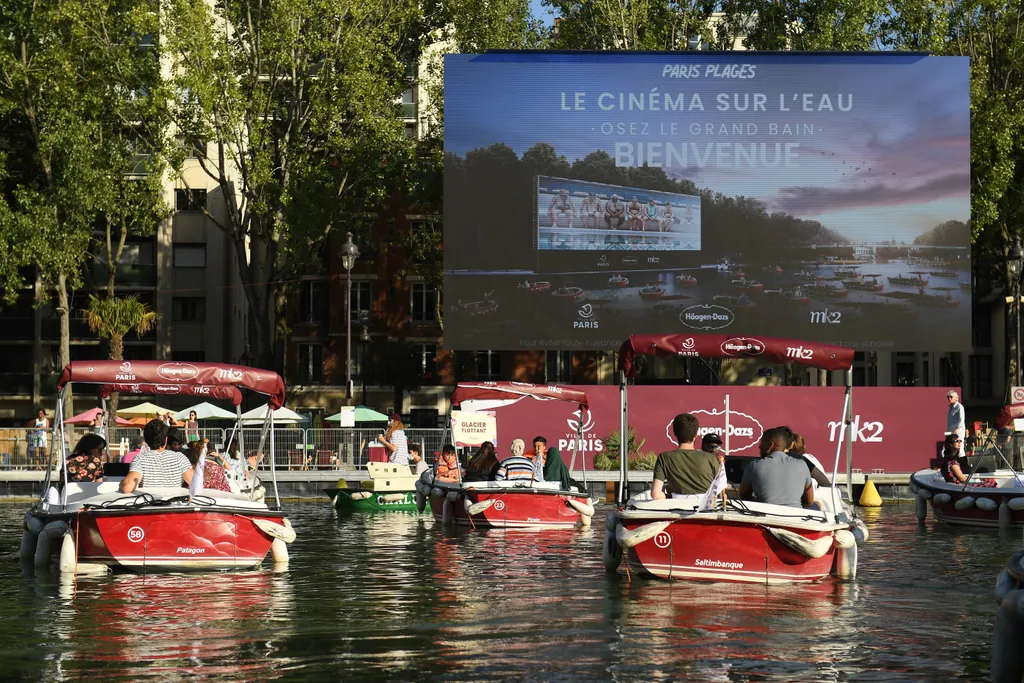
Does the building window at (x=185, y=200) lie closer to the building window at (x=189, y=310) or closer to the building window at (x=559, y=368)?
the building window at (x=189, y=310)

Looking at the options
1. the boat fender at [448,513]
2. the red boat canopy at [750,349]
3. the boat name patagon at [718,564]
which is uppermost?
the red boat canopy at [750,349]

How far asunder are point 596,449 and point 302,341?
1322 inches

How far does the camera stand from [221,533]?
17.0 metres

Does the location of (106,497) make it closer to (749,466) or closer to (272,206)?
(749,466)

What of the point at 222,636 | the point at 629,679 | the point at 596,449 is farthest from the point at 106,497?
the point at 596,449

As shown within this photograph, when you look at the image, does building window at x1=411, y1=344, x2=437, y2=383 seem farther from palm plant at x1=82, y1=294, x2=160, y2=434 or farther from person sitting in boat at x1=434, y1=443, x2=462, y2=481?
person sitting in boat at x1=434, y1=443, x2=462, y2=481

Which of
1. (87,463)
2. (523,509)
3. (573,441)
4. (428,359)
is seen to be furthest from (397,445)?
(428,359)

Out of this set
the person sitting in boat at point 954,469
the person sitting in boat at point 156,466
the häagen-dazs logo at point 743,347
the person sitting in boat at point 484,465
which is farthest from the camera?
the person sitting in boat at point 954,469

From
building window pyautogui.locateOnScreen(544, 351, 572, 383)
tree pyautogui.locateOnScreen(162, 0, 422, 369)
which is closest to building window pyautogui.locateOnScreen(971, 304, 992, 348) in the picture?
building window pyautogui.locateOnScreen(544, 351, 572, 383)

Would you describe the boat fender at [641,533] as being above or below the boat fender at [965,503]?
above

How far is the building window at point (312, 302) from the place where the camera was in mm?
70250

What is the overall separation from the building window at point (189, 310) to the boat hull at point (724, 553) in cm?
5688

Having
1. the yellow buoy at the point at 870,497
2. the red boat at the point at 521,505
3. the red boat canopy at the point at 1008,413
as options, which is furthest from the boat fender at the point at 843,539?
the yellow buoy at the point at 870,497

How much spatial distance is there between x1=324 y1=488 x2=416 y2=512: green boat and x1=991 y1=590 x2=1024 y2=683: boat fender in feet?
71.6
